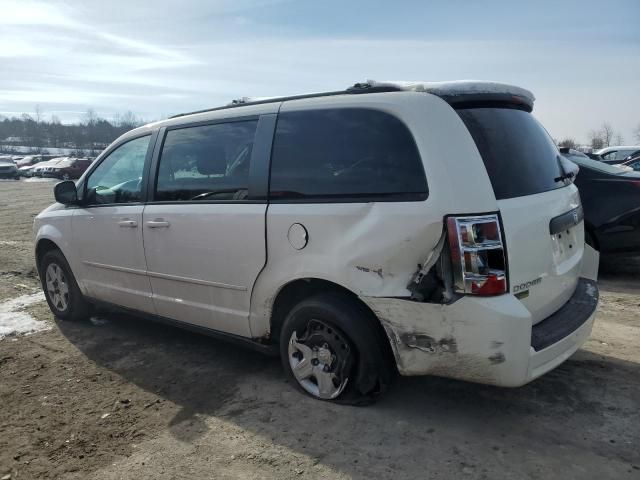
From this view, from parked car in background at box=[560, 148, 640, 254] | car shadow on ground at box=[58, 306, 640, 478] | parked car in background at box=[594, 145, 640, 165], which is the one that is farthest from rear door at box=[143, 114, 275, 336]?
parked car in background at box=[594, 145, 640, 165]

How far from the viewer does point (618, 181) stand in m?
6.37

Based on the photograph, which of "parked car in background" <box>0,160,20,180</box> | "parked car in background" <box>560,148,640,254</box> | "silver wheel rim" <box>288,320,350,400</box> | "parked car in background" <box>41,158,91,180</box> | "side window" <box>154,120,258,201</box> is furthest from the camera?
"parked car in background" <box>0,160,20,180</box>

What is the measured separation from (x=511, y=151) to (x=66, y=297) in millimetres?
4424

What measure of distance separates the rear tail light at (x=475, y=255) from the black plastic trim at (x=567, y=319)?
1.48 ft

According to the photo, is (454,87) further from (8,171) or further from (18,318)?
(8,171)

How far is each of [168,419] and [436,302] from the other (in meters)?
1.83

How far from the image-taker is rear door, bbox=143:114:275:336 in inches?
140

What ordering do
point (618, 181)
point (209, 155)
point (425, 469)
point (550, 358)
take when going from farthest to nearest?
point (618, 181)
point (209, 155)
point (550, 358)
point (425, 469)

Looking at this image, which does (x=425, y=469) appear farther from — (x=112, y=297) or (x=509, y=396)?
(x=112, y=297)

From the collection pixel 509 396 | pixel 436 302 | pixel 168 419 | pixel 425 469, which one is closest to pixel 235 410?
pixel 168 419

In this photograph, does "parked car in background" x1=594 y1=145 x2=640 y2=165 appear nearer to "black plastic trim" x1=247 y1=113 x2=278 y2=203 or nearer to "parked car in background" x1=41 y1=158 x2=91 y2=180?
"black plastic trim" x1=247 y1=113 x2=278 y2=203

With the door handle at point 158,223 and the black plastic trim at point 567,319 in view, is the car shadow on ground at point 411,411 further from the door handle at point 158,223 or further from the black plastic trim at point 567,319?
the door handle at point 158,223

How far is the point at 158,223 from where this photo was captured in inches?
160

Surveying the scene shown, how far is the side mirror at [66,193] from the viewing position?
16.3ft
